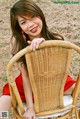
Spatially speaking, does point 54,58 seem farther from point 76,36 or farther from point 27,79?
point 76,36

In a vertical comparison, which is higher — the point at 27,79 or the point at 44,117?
the point at 27,79

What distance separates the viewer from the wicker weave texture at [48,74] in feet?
6.39

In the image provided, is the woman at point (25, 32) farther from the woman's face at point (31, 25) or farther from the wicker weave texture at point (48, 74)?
the wicker weave texture at point (48, 74)

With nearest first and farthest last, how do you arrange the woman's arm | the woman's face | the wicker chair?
the wicker chair → the woman's arm → the woman's face

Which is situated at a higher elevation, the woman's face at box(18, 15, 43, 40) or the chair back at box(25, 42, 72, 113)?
the woman's face at box(18, 15, 43, 40)

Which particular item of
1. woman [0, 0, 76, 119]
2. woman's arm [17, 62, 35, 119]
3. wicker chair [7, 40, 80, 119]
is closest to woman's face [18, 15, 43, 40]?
woman [0, 0, 76, 119]

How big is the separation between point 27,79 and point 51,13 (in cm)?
360

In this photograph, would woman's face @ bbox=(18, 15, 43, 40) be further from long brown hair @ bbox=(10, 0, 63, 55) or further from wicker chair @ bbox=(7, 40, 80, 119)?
wicker chair @ bbox=(7, 40, 80, 119)

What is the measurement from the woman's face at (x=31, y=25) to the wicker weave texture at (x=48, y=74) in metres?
0.36

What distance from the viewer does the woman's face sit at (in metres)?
2.25

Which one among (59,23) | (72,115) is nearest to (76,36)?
(59,23)

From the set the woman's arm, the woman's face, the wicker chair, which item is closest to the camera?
the wicker chair

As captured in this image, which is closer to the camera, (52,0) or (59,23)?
(59,23)

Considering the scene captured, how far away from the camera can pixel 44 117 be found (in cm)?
217
